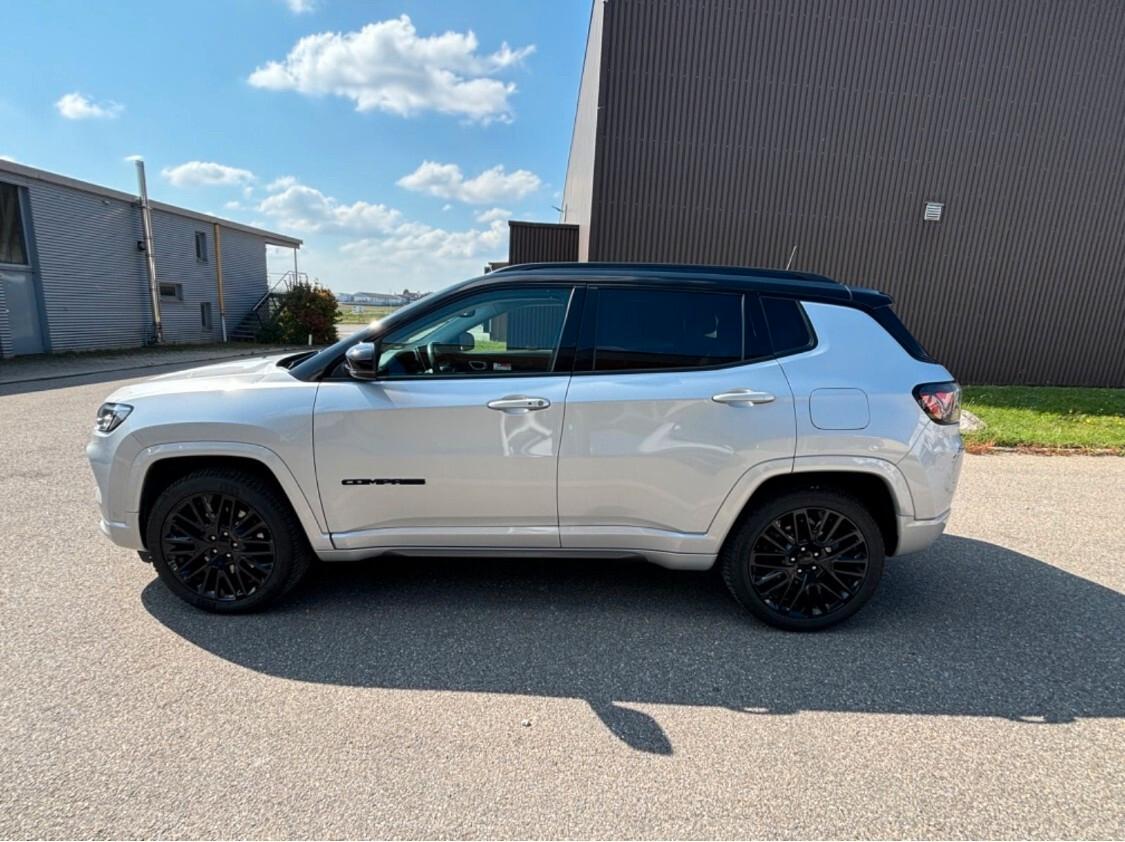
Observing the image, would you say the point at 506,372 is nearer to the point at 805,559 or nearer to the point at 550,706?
the point at 550,706

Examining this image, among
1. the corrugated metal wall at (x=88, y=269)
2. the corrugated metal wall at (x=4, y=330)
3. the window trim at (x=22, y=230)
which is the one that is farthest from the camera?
the corrugated metal wall at (x=88, y=269)

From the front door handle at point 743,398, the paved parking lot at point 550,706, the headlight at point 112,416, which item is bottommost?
the paved parking lot at point 550,706

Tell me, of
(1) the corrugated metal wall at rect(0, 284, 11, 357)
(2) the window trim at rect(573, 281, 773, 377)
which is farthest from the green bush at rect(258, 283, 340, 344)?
(2) the window trim at rect(573, 281, 773, 377)

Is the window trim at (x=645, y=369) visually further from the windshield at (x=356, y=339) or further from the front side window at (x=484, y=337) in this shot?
the windshield at (x=356, y=339)

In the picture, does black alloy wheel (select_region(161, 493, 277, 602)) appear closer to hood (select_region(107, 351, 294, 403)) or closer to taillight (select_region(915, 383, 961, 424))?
hood (select_region(107, 351, 294, 403))

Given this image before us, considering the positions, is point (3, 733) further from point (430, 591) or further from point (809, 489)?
point (809, 489)

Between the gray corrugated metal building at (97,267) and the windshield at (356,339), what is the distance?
17.4m

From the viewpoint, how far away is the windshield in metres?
2.99

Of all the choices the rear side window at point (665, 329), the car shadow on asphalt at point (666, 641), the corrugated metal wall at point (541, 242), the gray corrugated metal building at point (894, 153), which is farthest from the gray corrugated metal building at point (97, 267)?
the rear side window at point (665, 329)

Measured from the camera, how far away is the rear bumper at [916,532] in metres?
3.04

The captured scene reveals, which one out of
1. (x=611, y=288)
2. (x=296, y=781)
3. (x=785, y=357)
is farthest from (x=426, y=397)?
(x=785, y=357)

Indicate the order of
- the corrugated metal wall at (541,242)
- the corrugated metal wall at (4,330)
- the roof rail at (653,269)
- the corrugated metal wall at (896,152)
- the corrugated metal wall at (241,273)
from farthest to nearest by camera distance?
the corrugated metal wall at (241,273) < the corrugated metal wall at (4,330) < the corrugated metal wall at (541,242) < the corrugated metal wall at (896,152) < the roof rail at (653,269)

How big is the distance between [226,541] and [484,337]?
1.79 metres

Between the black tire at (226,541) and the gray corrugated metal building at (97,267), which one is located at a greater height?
the gray corrugated metal building at (97,267)
